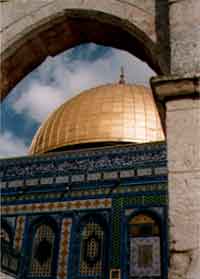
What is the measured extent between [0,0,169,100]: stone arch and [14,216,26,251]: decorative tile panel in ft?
36.1

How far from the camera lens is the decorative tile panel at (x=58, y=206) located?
14359 millimetres

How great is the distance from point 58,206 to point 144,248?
3.10m

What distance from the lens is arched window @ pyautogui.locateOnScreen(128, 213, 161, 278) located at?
42.4 ft

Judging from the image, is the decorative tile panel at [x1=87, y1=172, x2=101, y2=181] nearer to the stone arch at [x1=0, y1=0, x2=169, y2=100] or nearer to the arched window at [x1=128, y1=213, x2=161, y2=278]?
the arched window at [x1=128, y1=213, x2=161, y2=278]

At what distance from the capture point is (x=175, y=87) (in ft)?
9.92

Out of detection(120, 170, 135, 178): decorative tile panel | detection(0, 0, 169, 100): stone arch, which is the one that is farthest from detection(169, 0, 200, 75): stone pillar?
detection(120, 170, 135, 178): decorative tile panel

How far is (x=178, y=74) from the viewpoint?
307cm

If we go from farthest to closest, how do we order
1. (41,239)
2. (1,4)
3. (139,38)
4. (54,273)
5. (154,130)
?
(154,130), (41,239), (54,273), (1,4), (139,38)

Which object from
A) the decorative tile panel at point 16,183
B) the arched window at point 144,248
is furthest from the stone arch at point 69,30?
the decorative tile panel at point 16,183

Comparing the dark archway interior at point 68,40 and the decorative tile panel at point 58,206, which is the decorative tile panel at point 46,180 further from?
the dark archway interior at point 68,40

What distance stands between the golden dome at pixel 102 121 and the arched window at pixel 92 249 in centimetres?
436

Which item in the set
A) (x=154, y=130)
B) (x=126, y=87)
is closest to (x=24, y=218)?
(x=154, y=130)

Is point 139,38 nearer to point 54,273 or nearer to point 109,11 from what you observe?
point 109,11

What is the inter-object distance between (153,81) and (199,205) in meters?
0.85
